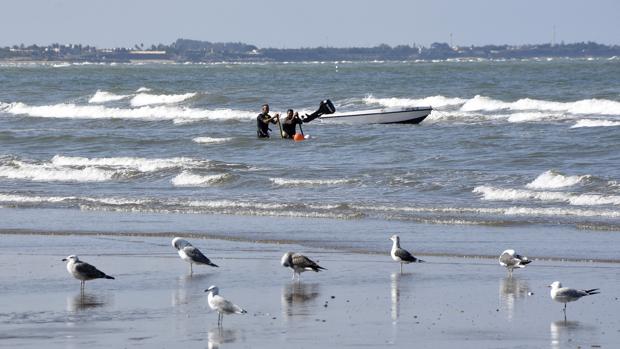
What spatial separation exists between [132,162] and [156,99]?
110 ft

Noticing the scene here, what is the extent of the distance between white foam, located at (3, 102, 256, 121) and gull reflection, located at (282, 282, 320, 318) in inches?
1353

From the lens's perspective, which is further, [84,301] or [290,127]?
[290,127]

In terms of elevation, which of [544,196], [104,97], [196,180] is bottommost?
[104,97]

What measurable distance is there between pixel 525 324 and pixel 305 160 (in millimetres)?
18053

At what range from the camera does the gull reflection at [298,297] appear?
11.7 meters

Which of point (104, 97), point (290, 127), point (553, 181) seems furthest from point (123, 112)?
point (553, 181)

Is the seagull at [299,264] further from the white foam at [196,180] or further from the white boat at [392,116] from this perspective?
the white boat at [392,116]

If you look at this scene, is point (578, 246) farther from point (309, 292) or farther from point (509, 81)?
point (509, 81)

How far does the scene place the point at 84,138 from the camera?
122 ft

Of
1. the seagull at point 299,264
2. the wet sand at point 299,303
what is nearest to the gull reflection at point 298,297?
the wet sand at point 299,303

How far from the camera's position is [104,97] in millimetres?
66562

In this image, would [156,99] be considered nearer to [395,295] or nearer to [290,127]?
[290,127]

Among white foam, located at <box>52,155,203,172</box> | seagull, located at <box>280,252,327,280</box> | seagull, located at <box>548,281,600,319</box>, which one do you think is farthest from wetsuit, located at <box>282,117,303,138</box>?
seagull, located at <box>548,281,600,319</box>

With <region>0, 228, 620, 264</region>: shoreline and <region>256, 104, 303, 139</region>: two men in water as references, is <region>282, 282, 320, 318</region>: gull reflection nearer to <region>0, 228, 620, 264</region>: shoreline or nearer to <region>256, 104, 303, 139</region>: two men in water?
<region>0, 228, 620, 264</region>: shoreline
